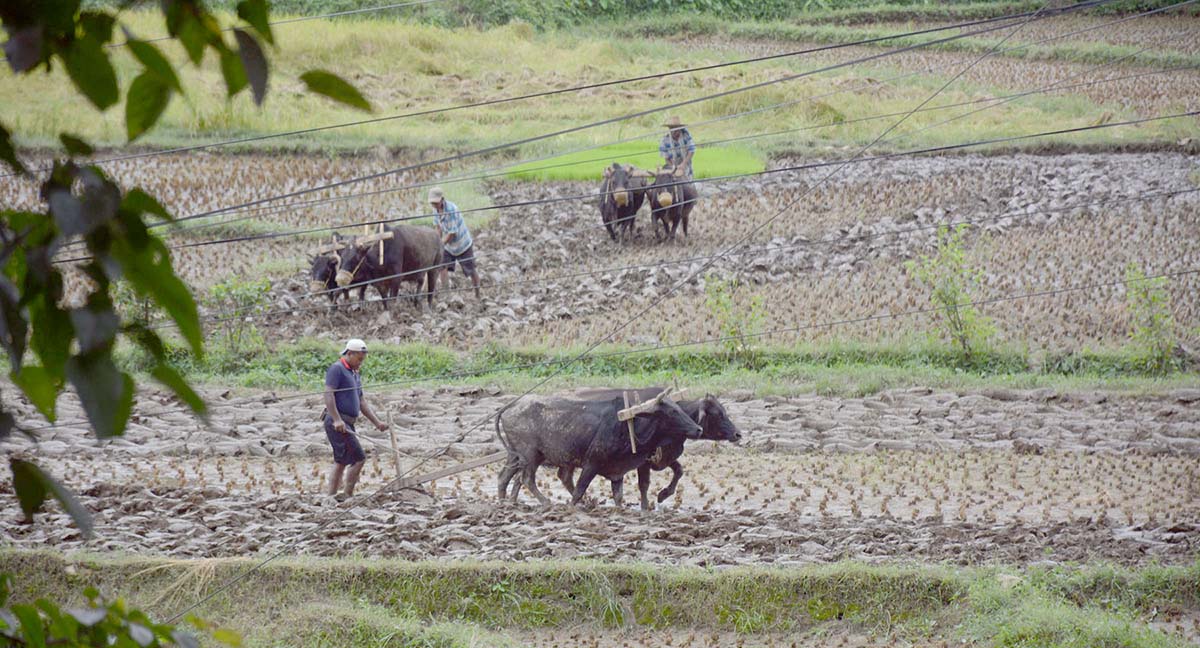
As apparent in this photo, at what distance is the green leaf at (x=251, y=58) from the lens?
1.20m

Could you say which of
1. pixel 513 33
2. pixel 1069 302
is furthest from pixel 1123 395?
pixel 513 33

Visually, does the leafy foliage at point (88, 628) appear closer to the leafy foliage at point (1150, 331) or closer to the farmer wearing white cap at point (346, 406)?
the farmer wearing white cap at point (346, 406)

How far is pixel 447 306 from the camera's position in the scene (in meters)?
17.4

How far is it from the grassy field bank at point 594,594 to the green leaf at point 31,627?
629 centimetres

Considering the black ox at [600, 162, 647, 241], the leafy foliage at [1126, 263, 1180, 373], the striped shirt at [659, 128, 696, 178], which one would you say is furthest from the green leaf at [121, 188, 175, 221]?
the striped shirt at [659, 128, 696, 178]

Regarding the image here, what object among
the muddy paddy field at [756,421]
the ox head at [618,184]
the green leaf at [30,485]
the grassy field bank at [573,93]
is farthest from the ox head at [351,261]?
the green leaf at [30,485]

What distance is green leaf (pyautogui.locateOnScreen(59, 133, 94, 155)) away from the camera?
123 centimetres

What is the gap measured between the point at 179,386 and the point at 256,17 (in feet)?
1.23

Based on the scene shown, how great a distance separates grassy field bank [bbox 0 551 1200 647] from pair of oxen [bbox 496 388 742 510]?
1507mm

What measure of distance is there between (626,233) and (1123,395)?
8.84 meters

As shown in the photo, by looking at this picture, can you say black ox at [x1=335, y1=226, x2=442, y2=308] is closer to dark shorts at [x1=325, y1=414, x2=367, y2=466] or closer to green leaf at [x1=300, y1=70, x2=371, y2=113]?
dark shorts at [x1=325, y1=414, x2=367, y2=466]

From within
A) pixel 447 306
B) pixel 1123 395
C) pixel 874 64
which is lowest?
pixel 1123 395

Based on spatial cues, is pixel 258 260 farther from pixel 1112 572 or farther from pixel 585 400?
pixel 1112 572

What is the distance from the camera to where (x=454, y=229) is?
1659cm
